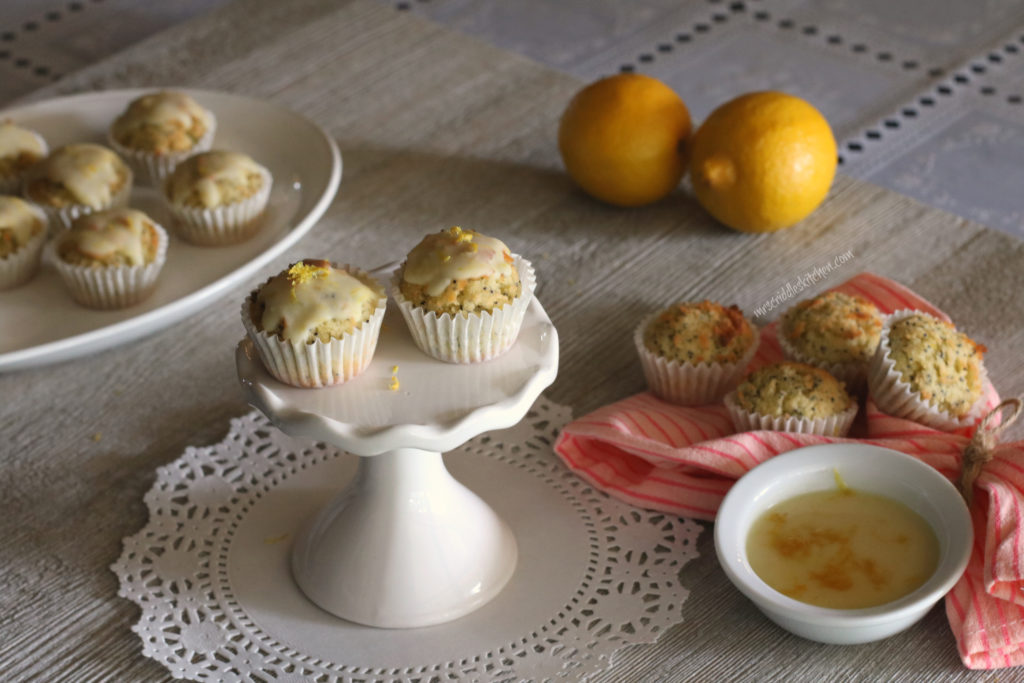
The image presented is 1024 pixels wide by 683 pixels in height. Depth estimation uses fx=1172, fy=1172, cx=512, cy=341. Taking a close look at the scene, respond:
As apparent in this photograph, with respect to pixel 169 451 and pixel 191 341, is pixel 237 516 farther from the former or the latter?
pixel 191 341

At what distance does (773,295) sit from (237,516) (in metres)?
0.66

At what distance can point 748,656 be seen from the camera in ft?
3.07

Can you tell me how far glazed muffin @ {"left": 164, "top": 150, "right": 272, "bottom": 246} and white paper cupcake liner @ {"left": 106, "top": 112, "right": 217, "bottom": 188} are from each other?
72mm

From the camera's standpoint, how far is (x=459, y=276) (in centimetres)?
89

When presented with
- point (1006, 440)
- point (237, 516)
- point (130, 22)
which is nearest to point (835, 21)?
point (1006, 440)

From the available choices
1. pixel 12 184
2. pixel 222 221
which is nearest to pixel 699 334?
pixel 222 221

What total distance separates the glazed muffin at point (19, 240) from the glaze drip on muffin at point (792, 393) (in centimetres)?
80

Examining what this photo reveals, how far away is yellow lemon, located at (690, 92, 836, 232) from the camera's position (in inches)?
53.4

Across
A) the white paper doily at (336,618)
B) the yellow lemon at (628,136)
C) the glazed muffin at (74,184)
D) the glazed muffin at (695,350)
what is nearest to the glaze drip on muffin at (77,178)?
the glazed muffin at (74,184)

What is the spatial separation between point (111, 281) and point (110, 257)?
0.03 m

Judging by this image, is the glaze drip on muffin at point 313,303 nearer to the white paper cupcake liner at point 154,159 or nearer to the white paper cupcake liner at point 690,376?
the white paper cupcake liner at point 690,376

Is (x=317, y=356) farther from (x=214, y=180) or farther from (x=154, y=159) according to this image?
(x=154, y=159)

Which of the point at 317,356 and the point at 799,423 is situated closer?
the point at 317,356

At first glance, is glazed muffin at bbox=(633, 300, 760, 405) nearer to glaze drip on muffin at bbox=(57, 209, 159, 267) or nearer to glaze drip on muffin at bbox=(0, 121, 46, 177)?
glaze drip on muffin at bbox=(57, 209, 159, 267)
